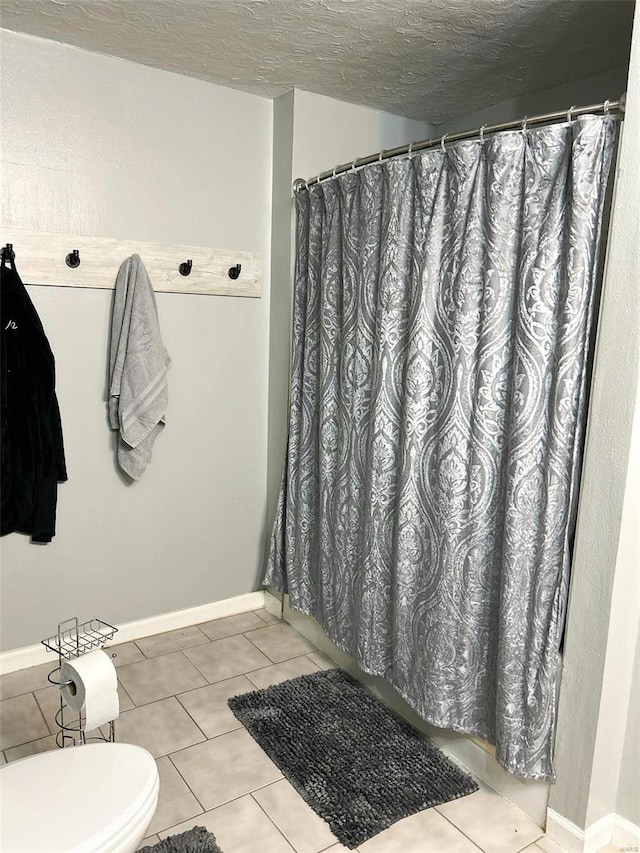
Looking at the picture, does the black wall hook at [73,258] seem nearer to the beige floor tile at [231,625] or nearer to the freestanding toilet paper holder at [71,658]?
the freestanding toilet paper holder at [71,658]

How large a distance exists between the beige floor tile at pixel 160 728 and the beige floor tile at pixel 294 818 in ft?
1.20

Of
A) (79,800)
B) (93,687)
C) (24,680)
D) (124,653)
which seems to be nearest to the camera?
(79,800)

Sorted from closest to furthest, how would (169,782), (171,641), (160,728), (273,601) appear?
(169,782) < (160,728) < (171,641) < (273,601)

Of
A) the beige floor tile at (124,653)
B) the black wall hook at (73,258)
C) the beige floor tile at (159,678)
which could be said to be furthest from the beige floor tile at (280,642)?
the black wall hook at (73,258)

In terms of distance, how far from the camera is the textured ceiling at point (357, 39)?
206cm

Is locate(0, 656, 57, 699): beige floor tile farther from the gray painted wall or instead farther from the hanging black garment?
the hanging black garment

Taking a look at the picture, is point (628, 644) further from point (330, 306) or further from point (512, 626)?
point (330, 306)

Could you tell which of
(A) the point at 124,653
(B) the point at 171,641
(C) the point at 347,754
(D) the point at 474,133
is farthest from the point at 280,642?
(D) the point at 474,133

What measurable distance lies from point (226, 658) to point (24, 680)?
0.78 meters

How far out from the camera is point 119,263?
2641mm

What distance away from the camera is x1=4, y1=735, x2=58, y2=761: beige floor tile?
2.17m

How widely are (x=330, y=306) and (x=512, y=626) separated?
4.35 ft

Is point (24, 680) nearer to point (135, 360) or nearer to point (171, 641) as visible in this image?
point (171, 641)

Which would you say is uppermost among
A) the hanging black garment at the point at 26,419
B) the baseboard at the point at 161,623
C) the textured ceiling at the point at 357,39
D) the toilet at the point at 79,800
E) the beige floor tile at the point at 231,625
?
the textured ceiling at the point at 357,39
